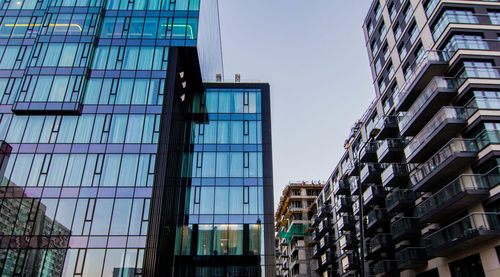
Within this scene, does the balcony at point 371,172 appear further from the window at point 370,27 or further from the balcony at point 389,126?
the window at point 370,27

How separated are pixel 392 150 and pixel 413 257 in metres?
9.47

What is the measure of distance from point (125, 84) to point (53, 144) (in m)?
7.23

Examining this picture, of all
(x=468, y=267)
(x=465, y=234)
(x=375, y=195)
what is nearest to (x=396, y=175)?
(x=375, y=195)

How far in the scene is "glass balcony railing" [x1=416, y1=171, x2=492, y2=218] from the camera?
21.3 meters

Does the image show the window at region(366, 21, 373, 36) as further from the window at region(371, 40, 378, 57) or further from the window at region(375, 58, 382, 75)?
the window at region(375, 58, 382, 75)

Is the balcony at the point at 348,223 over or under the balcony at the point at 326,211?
under

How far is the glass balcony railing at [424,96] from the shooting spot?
24922mm

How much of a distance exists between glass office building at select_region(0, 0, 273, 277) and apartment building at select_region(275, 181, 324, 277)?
36.3 meters

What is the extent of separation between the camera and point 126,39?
103ft

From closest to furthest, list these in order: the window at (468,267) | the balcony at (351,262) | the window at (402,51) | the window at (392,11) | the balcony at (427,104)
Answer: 1. the window at (468,267)
2. the balcony at (427,104)
3. the window at (402,51)
4. the window at (392,11)
5. the balcony at (351,262)

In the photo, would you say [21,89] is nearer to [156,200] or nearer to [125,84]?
[125,84]

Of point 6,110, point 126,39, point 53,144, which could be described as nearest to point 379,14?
point 126,39

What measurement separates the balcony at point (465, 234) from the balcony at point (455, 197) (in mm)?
1183

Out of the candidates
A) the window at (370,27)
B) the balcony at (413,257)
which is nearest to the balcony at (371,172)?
the balcony at (413,257)
